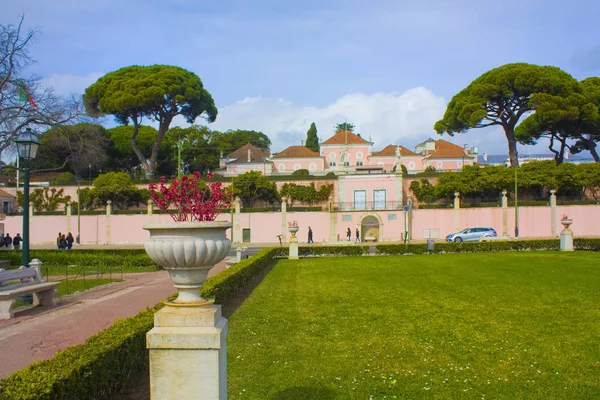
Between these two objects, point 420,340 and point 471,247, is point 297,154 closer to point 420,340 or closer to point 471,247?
point 471,247

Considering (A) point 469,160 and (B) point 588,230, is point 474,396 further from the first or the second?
(A) point 469,160

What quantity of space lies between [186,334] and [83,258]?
2142 centimetres

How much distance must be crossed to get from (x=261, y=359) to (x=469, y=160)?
60100mm

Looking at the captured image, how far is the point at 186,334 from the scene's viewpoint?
3.61m

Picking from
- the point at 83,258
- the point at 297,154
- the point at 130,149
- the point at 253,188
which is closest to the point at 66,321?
the point at 83,258

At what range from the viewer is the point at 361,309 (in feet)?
32.1

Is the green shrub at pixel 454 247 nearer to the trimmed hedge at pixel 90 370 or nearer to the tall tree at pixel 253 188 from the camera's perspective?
the trimmed hedge at pixel 90 370

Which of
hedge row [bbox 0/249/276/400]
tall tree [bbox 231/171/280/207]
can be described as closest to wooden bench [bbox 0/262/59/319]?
hedge row [bbox 0/249/276/400]

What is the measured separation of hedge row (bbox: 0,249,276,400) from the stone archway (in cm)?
3503

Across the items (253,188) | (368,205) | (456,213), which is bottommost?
(456,213)

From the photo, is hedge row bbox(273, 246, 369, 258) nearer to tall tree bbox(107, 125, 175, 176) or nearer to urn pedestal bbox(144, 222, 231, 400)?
urn pedestal bbox(144, 222, 231, 400)

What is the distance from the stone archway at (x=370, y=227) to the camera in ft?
135

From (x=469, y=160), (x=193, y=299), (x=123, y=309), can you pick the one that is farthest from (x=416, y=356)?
(x=469, y=160)

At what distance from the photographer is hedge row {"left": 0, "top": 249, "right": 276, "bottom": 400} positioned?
3791mm
